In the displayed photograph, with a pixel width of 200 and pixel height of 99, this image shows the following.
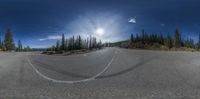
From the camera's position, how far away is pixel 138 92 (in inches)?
225

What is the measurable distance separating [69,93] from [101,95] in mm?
824

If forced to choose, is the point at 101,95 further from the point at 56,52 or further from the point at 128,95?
the point at 56,52

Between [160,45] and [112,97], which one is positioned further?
[160,45]

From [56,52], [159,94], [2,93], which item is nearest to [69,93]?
[2,93]

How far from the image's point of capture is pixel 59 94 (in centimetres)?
553

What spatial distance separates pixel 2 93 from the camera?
225 inches

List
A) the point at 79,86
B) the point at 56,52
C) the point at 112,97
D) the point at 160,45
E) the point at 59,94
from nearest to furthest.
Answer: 1. the point at 112,97
2. the point at 59,94
3. the point at 79,86
4. the point at 56,52
5. the point at 160,45

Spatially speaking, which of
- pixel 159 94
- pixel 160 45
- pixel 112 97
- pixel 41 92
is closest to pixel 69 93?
pixel 41 92

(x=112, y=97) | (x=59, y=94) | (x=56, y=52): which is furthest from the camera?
(x=56, y=52)

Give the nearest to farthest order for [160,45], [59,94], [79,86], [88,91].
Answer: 1. [59,94]
2. [88,91]
3. [79,86]
4. [160,45]

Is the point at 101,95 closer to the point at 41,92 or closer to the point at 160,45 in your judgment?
the point at 41,92

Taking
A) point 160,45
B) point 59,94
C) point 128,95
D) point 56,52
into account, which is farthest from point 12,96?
point 160,45

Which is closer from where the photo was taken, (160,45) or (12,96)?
(12,96)

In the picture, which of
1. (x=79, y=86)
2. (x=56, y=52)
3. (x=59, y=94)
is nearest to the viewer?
(x=59, y=94)
